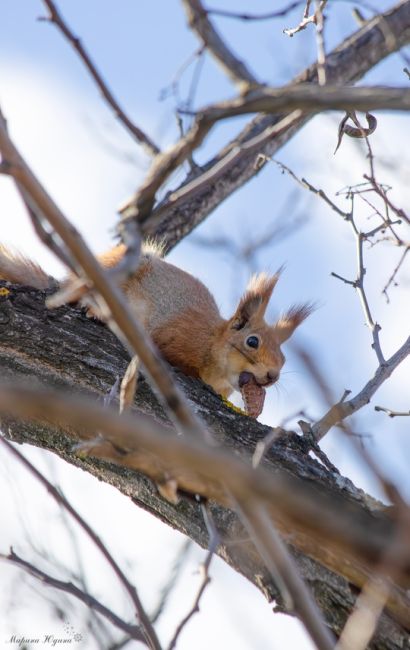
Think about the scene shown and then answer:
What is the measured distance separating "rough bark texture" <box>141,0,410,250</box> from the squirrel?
0.22 m

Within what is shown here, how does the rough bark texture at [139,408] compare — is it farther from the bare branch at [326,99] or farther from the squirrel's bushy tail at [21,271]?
the bare branch at [326,99]

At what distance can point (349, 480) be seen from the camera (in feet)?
9.12

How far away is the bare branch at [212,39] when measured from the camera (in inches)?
61.0

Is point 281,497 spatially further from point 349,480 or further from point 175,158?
point 349,480

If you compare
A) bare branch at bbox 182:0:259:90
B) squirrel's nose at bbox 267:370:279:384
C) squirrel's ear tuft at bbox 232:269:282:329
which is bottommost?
bare branch at bbox 182:0:259:90

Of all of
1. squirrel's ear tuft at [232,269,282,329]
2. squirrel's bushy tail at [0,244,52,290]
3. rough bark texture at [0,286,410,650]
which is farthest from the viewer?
squirrel's ear tuft at [232,269,282,329]

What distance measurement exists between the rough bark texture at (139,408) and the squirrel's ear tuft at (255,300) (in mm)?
1474

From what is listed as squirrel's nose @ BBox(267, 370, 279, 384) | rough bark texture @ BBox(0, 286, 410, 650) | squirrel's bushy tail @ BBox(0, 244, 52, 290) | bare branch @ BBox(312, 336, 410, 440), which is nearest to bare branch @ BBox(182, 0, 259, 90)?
rough bark texture @ BBox(0, 286, 410, 650)

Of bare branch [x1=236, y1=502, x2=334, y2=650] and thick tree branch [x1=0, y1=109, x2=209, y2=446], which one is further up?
thick tree branch [x1=0, y1=109, x2=209, y2=446]

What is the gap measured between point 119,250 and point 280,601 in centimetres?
236

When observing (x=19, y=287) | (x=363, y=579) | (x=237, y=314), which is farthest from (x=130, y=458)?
(x=237, y=314)

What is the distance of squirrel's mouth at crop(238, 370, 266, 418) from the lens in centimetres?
417

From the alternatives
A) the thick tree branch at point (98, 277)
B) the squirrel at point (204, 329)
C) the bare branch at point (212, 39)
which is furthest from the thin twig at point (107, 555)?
the squirrel at point (204, 329)

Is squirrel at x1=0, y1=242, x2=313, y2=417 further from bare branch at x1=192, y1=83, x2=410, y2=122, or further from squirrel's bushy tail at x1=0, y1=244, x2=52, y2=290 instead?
bare branch at x1=192, y1=83, x2=410, y2=122
